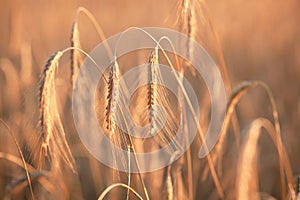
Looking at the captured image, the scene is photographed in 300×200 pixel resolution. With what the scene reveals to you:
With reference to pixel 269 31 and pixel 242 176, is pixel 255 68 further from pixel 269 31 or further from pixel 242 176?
pixel 242 176

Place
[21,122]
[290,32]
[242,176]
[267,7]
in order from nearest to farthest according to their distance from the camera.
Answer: [242,176] < [21,122] < [290,32] < [267,7]

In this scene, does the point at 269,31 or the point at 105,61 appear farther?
the point at 269,31

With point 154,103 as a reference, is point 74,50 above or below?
above

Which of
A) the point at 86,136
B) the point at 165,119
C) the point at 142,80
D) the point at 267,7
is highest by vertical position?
the point at 267,7

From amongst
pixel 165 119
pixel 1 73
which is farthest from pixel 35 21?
pixel 165 119

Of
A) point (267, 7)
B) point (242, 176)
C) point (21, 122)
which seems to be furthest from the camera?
point (267, 7)

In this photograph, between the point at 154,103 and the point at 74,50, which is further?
the point at 74,50

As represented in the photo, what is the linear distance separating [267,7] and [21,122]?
3829 millimetres

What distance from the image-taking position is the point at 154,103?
1.46 meters

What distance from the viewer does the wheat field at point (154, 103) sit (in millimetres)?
1540

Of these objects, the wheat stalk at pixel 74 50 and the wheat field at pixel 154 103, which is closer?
the wheat field at pixel 154 103

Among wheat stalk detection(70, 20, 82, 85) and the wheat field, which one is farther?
wheat stalk detection(70, 20, 82, 85)

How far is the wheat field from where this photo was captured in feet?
5.05

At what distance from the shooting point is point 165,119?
5.18 feet
